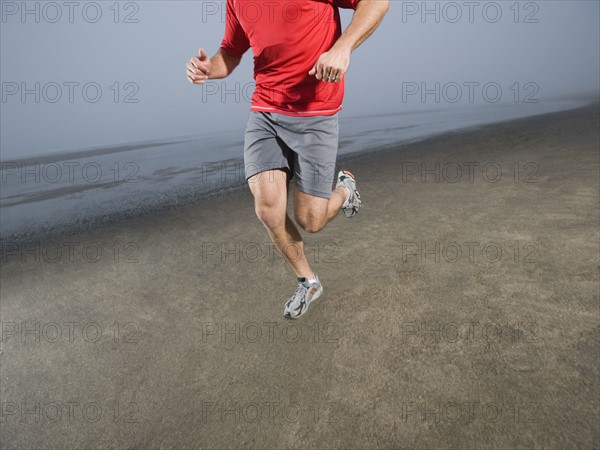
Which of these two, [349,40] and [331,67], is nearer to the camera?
[331,67]

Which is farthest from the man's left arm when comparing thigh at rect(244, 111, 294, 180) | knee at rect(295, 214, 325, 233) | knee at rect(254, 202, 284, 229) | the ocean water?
the ocean water

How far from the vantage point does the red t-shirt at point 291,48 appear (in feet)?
7.17

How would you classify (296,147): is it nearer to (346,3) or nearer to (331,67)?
(331,67)

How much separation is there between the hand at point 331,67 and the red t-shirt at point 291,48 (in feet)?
1.80

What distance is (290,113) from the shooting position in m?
2.33

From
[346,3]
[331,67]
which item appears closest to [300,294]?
[331,67]

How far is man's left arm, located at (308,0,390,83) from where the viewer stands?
1.72m

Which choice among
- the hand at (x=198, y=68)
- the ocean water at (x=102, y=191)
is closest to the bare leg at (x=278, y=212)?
the hand at (x=198, y=68)

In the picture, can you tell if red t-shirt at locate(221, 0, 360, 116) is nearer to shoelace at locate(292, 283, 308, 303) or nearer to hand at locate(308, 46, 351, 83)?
hand at locate(308, 46, 351, 83)

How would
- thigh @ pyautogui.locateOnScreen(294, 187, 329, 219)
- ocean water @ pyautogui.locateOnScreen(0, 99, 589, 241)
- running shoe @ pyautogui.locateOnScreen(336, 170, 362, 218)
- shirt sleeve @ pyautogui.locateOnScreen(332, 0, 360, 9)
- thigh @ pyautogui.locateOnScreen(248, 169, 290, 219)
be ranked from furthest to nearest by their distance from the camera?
ocean water @ pyautogui.locateOnScreen(0, 99, 589, 241)
running shoe @ pyautogui.locateOnScreen(336, 170, 362, 218)
thigh @ pyautogui.locateOnScreen(294, 187, 329, 219)
thigh @ pyautogui.locateOnScreen(248, 169, 290, 219)
shirt sleeve @ pyautogui.locateOnScreen(332, 0, 360, 9)

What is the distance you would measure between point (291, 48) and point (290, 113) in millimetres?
376

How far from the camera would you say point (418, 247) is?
303 cm

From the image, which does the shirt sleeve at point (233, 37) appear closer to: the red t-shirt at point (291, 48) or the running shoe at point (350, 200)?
the red t-shirt at point (291, 48)

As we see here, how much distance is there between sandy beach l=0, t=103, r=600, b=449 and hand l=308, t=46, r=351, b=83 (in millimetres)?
1373
